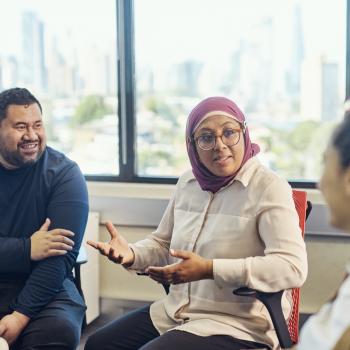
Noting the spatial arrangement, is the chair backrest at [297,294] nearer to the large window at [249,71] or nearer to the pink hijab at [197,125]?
the pink hijab at [197,125]

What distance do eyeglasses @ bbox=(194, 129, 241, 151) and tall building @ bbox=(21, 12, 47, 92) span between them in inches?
64.2

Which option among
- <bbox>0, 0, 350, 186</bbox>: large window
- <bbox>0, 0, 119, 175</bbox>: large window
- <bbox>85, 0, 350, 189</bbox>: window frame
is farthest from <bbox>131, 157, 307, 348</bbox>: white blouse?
<bbox>0, 0, 119, 175</bbox>: large window

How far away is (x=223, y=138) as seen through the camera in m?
2.00

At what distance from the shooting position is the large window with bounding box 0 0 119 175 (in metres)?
3.27

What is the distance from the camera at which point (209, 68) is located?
10.2ft

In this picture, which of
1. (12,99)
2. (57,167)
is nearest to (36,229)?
(57,167)

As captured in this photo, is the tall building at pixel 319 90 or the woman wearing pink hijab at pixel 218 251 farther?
the tall building at pixel 319 90

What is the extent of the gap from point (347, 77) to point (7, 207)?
1594mm

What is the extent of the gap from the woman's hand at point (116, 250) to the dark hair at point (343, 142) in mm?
975

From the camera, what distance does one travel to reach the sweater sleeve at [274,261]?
5.97ft

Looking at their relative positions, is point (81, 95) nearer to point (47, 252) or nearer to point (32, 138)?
point (32, 138)

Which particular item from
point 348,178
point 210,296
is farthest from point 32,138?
point 348,178

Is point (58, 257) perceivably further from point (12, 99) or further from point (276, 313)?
point (276, 313)

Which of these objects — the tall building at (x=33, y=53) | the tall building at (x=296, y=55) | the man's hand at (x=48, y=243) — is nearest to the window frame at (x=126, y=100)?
the tall building at (x=33, y=53)
